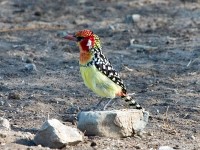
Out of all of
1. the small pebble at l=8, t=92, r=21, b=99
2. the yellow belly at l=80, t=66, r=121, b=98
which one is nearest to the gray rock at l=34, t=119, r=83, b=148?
the yellow belly at l=80, t=66, r=121, b=98

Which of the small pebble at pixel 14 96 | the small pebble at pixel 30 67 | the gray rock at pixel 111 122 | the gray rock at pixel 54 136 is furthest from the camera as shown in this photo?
the small pebble at pixel 30 67

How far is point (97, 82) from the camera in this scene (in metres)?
8.45

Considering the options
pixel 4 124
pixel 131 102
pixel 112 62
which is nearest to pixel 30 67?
pixel 112 62

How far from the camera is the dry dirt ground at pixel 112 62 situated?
8.51 m

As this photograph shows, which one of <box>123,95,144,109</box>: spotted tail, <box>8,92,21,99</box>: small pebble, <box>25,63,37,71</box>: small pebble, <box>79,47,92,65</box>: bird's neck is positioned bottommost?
<box>8,92,21,99</box>: small pebble

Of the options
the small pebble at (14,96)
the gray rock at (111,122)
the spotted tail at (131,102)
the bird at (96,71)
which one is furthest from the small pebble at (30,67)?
the gray rock at (111,122)

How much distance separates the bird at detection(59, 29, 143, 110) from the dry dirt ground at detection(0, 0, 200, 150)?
53 centimetres

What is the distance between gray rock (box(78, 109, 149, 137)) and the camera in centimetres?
779

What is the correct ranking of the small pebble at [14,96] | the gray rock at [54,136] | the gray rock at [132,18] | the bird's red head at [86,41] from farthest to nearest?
the gray rock at [132,18] < the small pebble at [14,96] < the bird's red head at [86,41] < the gray rock at [54,136]

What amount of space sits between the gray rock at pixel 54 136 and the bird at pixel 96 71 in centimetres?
103

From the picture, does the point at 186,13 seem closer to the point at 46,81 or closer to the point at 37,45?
the point at 37,45

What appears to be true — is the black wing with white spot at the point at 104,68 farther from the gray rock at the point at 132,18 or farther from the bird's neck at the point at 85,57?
the gray rock at the point at 132,18

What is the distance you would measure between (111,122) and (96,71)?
0.84 meters

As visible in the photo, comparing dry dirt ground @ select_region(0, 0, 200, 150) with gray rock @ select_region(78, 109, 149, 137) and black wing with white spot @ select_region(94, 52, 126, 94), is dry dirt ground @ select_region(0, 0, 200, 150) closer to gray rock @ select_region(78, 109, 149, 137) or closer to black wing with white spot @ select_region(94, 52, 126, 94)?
gray rock @ select_region(78, 109, 149, 137)
